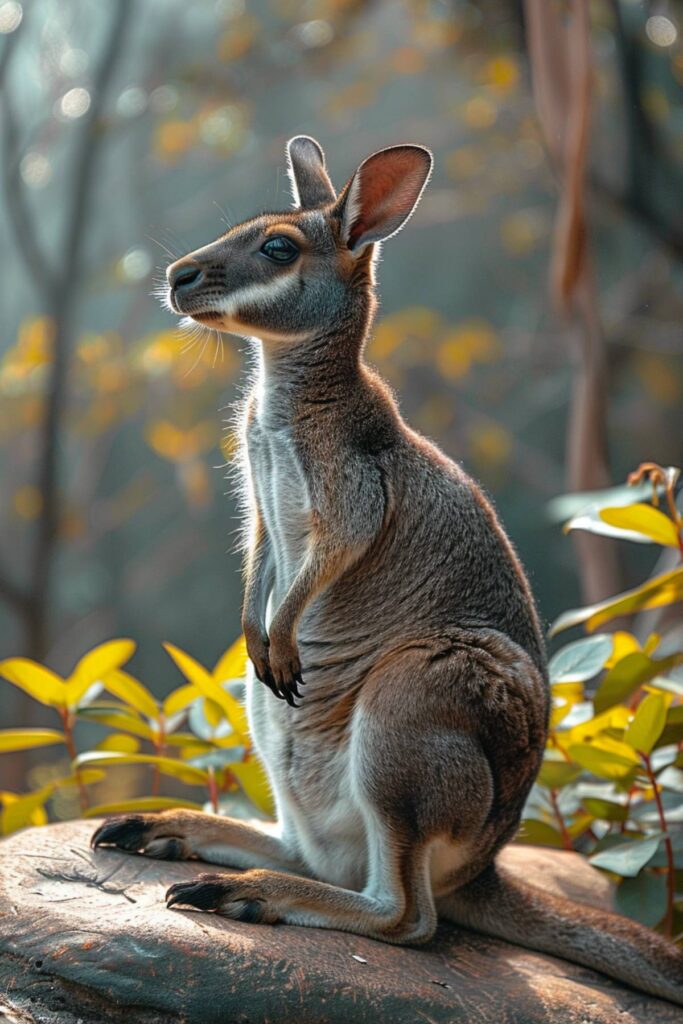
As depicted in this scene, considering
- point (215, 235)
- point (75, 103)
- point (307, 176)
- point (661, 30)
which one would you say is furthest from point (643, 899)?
point (75, 103)

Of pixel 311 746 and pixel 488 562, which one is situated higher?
pixel 488 562

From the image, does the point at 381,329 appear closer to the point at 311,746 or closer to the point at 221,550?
the point at 221,550

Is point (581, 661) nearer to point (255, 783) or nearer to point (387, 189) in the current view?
point (255, 783)

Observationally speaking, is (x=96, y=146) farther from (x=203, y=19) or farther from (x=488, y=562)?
(x=488, y=562)

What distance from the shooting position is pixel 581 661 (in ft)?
9.56

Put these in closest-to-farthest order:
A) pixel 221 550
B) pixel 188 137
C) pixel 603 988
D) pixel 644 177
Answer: pixel 603 988, pixel 644 177, pixel 188 137, pixel 221 550

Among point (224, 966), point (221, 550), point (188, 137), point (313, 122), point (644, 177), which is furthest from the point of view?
point (221, 550)

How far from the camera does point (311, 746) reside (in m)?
2.47

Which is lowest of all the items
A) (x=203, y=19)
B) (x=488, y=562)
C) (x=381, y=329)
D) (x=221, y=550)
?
(x=221, y=550)

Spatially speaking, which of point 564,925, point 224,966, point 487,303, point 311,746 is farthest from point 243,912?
point 487,303

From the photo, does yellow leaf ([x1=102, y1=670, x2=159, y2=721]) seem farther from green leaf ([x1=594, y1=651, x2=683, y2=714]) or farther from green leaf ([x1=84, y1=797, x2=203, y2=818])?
green leaf ([x1=594, y1=651, x2=683, y2=714])

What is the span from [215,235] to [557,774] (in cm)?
329

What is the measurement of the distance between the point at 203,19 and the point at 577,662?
5.93m

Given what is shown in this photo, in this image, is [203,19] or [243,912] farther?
[203,19]
